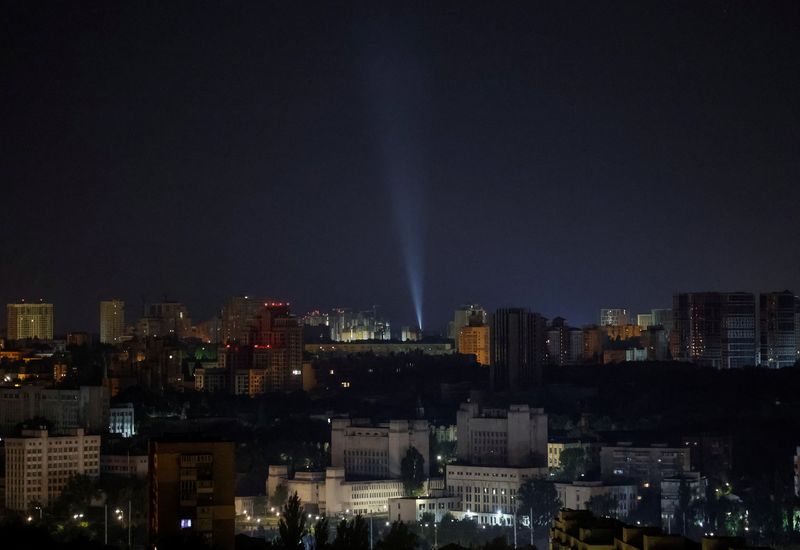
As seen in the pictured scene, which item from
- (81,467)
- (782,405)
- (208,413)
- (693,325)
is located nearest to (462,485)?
(81,467)

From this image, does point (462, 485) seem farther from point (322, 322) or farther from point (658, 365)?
point (322, 322)

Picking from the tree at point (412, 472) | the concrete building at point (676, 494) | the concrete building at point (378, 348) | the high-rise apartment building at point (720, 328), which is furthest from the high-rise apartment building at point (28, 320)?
the concrete building at point (676, 494)

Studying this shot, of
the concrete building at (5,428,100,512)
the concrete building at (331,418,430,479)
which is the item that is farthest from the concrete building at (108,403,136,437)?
the concrete building at (5,428,100,512)

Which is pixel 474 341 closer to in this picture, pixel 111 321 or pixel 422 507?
pixel 111 321

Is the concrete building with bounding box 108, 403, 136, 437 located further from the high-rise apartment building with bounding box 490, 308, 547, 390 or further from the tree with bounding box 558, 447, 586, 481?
the high-rise apartment building with bounding box 490, 308, 547, 390

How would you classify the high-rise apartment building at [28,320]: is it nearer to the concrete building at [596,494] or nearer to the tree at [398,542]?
the concrete building at [596,494]

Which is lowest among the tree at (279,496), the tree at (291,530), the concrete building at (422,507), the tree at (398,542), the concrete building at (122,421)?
the concrete building at (422,507)
